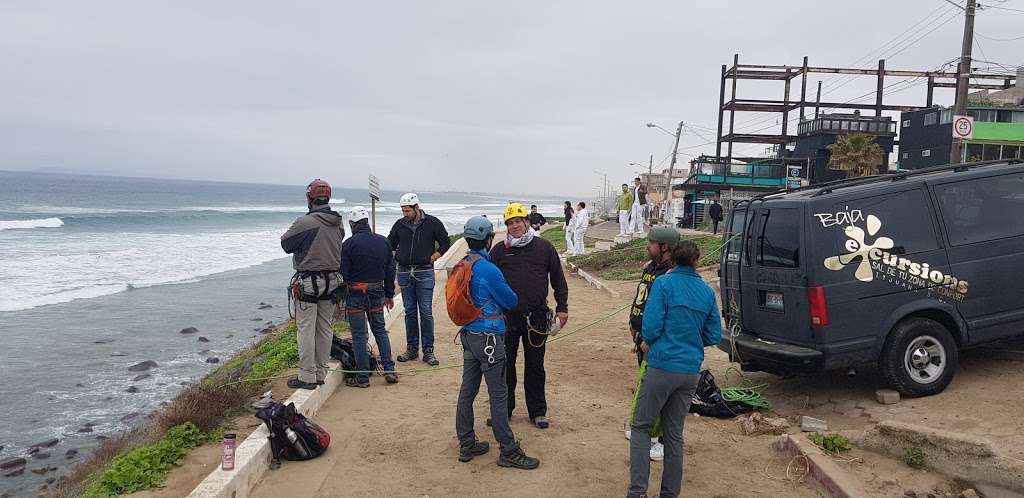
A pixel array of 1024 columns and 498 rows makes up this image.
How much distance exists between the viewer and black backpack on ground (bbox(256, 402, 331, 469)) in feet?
17.9

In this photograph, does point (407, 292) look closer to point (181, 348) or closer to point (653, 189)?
point (181, 348)

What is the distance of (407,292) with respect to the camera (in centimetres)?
845

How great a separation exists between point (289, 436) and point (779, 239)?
4496 millimetres

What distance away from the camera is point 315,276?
21.9 feet

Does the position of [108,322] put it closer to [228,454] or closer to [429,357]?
[429,357]

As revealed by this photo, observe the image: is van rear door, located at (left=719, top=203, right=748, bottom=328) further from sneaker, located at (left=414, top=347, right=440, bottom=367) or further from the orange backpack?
sneaker, located at (left=414, top=347, right=440, bottom=367)

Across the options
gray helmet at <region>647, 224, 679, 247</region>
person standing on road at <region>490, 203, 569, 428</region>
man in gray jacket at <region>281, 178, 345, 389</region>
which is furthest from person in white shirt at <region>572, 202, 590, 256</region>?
gray helmet at <region>647, 224, 679, 247</region>

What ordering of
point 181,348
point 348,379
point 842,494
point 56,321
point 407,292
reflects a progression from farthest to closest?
point 56,321
point 181,348
point 407,292
point 348,379
point 842,494

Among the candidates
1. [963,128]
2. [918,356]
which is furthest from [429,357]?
[963,128]

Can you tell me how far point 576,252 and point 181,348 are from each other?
11.5 meters

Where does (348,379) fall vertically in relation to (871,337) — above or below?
below

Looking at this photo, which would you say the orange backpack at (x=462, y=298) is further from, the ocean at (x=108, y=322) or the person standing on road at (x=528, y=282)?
the ocean at (x=108, y=322)

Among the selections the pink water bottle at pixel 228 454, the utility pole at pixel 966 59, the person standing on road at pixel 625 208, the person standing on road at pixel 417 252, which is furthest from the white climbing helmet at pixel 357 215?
the person standing on road at pixel 625 208

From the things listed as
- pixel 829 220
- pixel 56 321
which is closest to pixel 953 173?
pixel 829 220
